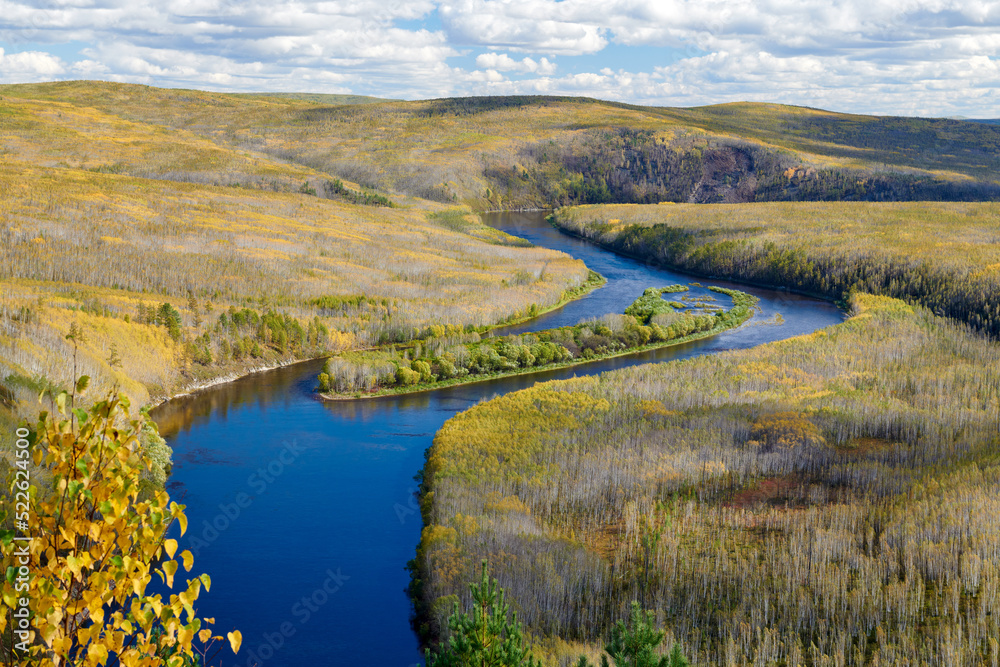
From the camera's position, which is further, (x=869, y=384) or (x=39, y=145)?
(x=39, y=145)

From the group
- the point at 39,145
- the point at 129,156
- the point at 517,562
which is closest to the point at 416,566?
the point at 517,562

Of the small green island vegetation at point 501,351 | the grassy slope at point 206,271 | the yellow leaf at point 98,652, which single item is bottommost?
the small green island vegetation at point 501,351

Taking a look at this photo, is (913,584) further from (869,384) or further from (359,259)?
(359,259)

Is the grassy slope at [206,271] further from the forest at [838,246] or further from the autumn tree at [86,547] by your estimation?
the autumn tree at [86,547]

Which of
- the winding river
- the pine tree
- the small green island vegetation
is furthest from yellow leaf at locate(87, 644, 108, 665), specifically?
the small green island vegetation

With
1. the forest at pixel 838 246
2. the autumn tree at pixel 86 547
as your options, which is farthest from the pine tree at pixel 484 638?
the forest at pixel 838 246

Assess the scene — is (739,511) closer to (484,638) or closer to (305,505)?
(305,505)

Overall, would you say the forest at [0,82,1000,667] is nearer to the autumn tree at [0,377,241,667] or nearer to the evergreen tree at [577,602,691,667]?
the autumn tree at [0,377,241,667]
